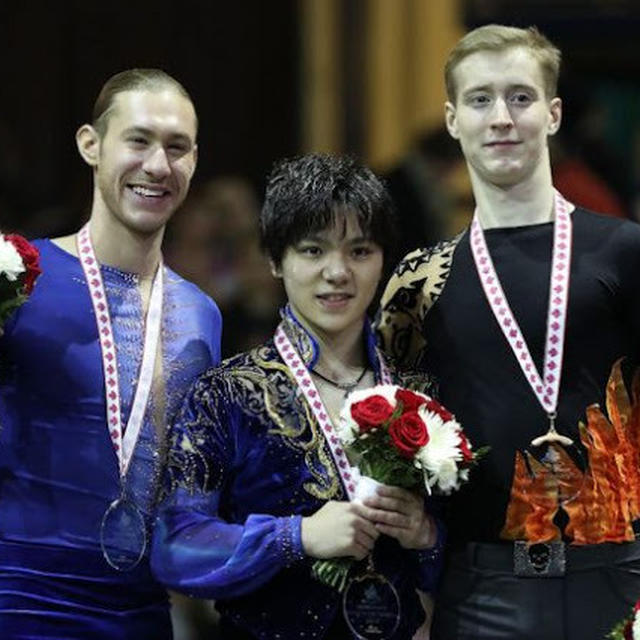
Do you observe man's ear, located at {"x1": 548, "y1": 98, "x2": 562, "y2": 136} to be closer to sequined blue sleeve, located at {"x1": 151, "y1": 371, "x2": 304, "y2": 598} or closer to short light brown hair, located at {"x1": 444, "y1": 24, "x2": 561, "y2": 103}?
short light brown hair, located at {"x1": 444, "y1": 24, "x2": 561, "y2": 103}

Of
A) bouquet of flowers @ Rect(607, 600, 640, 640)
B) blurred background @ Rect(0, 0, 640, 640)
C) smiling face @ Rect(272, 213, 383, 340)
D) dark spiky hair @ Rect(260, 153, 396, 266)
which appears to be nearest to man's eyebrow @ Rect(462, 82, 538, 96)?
dark spiky hair @ Rect(260, 153, 396, 266)

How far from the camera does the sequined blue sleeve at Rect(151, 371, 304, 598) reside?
4.80 metres

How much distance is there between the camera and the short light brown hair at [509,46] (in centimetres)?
514

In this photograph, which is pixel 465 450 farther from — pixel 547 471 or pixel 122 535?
pixel 122 535

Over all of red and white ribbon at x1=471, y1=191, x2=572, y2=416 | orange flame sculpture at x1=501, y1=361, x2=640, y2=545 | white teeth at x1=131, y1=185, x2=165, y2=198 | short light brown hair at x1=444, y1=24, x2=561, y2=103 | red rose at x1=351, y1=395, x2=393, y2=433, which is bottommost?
orange flame sculpture at x1=501, y1=361, x2=640, y2=545

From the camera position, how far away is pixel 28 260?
4977 mm

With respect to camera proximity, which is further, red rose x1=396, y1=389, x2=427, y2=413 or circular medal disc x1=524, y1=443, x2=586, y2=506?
circular medal disc x1=524, y1=443, x2=586, y2=506

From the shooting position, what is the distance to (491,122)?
509cm

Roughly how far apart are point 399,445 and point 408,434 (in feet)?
0.10

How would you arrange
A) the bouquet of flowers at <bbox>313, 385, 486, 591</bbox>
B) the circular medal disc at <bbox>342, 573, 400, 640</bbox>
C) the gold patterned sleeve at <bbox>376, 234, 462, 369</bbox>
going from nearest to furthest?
the bouquet of flowers at <bbox>313, 385, 486, 591</bbox>, the circular medal disc at <bbox>342, 573, 400, 640</bbox>, the gold patterned sleeve at <bbox>376, 234, 462, 369</bbox>

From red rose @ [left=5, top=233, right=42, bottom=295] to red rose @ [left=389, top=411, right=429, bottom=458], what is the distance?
35.6 inches

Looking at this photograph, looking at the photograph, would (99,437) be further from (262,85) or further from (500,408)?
(262,85)

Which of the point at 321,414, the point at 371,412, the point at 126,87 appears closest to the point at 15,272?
the point at 126,87

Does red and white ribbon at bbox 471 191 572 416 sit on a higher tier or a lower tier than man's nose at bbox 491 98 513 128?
lower
